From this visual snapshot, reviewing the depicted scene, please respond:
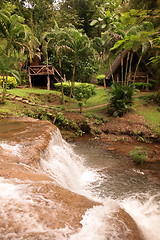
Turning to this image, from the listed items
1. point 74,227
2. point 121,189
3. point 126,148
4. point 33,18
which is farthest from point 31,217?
point 33,18

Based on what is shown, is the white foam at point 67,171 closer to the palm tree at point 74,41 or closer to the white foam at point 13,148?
the white foam at point 13,148

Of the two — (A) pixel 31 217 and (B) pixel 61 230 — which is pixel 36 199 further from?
(B) pixel 61 230

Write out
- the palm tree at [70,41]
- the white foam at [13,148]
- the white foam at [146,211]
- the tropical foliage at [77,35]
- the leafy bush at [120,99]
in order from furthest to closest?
the palm tree at [70,41], the leafy bush at [120,99], the tropical foliage at [77,35], the white foam at [13,148], the white foam at [146,211]

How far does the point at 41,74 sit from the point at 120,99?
10.5 meters

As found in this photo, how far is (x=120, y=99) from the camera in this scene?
1220 cm

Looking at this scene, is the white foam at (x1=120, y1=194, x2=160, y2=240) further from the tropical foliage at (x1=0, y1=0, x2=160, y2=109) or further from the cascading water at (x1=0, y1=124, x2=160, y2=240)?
the tropical foliage at (x1=0, y1=0, x2=160, y2=109)

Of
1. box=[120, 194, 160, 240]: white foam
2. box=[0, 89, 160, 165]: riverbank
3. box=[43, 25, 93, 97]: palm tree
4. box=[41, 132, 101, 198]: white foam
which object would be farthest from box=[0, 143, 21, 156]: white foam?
box=[43, 25, 93, 97]: palm tree

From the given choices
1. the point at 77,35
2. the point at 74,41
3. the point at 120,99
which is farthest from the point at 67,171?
the point at 74,41

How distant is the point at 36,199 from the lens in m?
2.55

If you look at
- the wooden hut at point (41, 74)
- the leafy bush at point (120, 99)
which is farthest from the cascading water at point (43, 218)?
the wooden hut at point (41, 74)

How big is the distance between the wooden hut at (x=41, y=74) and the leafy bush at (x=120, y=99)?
26.4ft

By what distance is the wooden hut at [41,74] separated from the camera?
19.0 meters

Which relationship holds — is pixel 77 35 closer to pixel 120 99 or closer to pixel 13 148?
pixel 120 99

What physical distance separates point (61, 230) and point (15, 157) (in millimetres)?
2414
